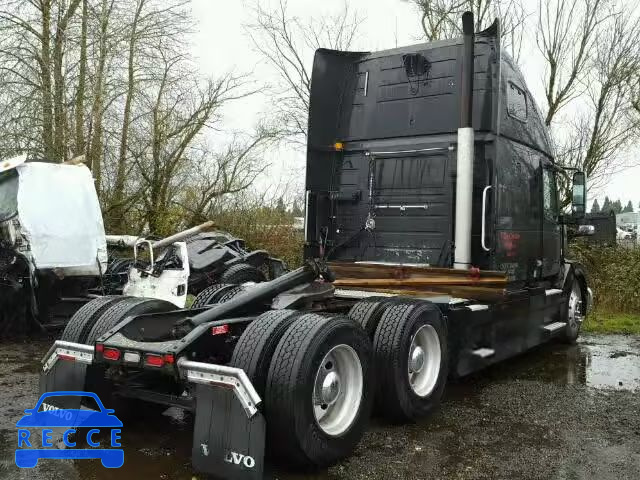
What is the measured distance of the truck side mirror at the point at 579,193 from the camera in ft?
26.4

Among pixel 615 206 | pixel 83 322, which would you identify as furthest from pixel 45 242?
pixel 615 206

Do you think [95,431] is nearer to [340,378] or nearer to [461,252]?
[340,378]

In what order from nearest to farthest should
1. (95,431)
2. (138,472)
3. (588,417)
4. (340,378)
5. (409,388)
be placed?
(138,472), (340,378), (95,431), (409,388), (588,417)

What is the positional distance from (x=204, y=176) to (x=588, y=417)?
46.2 ft

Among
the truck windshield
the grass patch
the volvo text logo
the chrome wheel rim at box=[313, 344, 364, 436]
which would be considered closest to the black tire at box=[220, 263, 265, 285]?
the truck windshield

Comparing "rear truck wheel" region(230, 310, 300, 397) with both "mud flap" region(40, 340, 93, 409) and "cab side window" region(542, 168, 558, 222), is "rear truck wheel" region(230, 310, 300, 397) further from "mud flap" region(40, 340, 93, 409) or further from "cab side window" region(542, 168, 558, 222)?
"cab side window" region(542, 168, 558, 222)

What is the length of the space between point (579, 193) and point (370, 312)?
4.45 meters

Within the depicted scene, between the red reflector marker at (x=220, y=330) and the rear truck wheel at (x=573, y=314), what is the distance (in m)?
5.92

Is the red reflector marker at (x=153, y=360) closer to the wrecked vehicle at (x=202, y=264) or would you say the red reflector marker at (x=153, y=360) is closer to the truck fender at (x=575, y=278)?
the wrecked vehicle at (x=202, y=264)

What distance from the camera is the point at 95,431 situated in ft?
14.9

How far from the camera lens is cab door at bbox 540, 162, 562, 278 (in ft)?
25.1

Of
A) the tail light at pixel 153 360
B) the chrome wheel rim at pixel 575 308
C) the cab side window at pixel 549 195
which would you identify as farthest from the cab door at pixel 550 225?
the tail light at pixel 153 360

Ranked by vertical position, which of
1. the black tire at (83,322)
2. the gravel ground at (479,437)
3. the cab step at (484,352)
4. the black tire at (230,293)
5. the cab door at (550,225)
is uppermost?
the cab door at (550,225)

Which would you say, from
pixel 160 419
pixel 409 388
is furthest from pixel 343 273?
pixel 160 419
